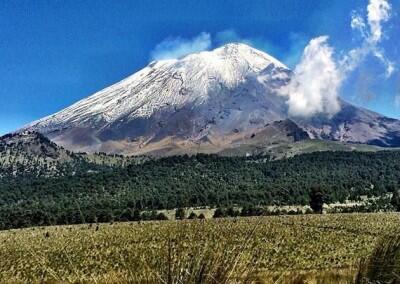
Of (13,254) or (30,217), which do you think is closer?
(13,254)

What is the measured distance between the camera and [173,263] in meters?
3.37

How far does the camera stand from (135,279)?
132 inches

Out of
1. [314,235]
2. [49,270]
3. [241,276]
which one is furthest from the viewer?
[314,235]

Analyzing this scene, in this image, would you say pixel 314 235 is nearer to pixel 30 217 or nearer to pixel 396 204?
pixel 396 204

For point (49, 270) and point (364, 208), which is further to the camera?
point (364, 208)

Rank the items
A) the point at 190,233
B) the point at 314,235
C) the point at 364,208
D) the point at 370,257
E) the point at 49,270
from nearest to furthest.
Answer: the point at 49,270 < the point at 190,233 < the point at 370,257 < the point at 314,235 < the point at 364,208

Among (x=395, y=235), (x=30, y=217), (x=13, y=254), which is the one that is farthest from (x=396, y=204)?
(x=395, y=235)

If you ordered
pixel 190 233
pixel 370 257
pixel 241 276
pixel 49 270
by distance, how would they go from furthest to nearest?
pixel 370 257
pixel 190 233
pixel 241 276
pixel 49 270

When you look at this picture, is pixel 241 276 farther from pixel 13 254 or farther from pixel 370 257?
pixel 13 254

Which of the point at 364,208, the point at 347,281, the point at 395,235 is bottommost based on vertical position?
the point at 364,208

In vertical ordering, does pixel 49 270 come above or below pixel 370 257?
above

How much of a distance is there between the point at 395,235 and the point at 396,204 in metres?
161

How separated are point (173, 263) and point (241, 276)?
475 mm

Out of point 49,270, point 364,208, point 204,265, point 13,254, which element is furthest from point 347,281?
point 364,208
